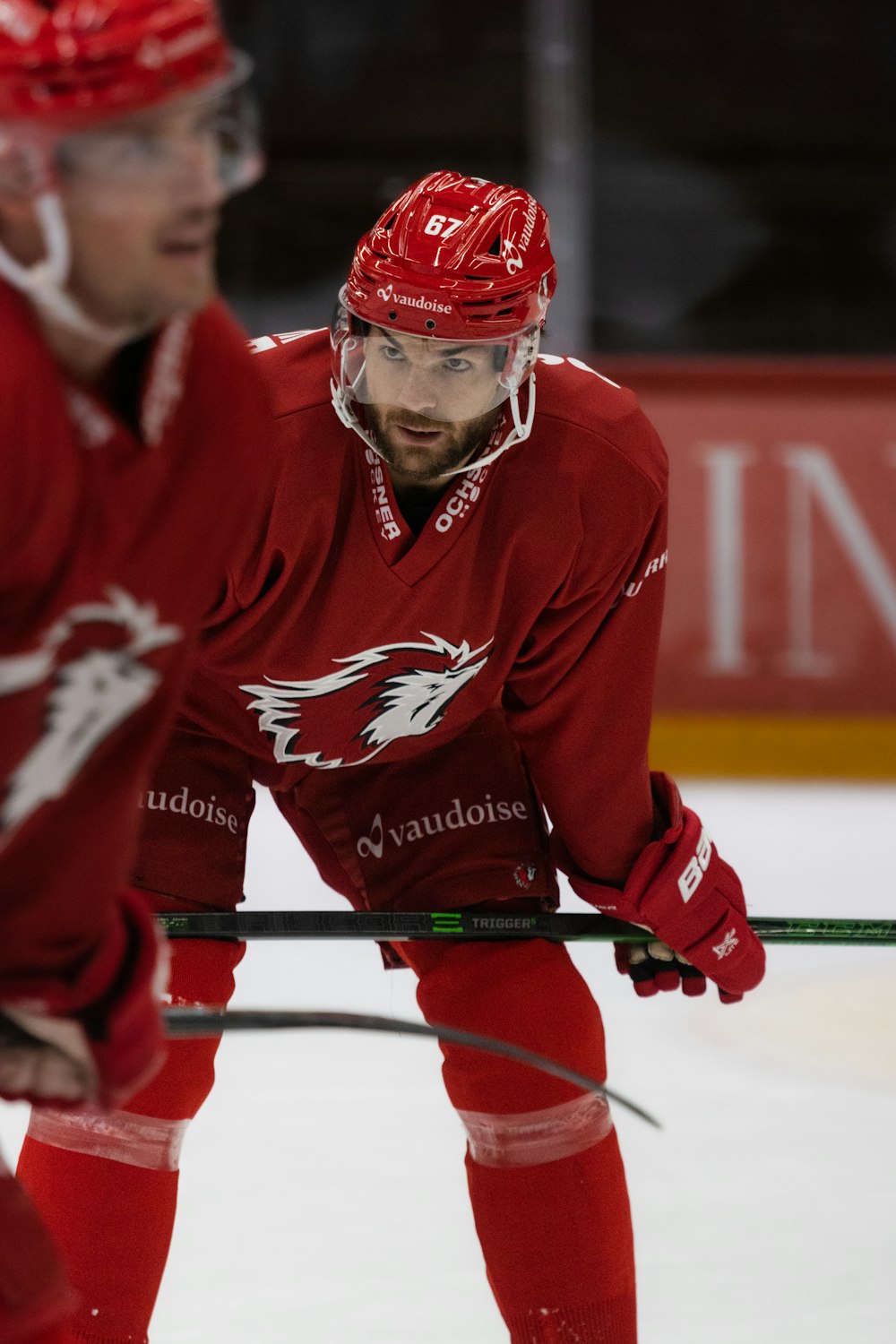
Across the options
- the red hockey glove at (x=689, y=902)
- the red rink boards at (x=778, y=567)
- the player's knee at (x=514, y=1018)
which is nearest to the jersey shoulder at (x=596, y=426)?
the red hockey glove at (x=689, y=902)

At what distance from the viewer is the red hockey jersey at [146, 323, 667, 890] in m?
1.70

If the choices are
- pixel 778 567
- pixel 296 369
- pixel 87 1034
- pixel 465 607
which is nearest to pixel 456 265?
pixel 296 369

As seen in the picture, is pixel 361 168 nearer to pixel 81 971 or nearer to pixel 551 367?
pixel 551 367

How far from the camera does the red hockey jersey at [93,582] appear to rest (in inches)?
38.8

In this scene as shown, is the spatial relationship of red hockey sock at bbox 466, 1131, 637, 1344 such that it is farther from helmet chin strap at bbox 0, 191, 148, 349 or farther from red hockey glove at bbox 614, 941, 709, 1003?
helmet chin strap at bbox 0, 191, 148, 349

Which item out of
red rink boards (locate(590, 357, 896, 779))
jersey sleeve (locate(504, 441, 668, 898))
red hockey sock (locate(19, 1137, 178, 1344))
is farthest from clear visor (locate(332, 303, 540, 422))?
red rink boards (locate(590, 357, 896, 779))

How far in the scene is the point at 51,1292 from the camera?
1.13 m

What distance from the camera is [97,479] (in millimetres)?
1025

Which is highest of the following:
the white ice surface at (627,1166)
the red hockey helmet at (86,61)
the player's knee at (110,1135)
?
the red hockey helmet at (86,61)

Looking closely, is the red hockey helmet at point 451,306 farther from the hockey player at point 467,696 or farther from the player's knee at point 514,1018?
the player's knee at point 514,1018

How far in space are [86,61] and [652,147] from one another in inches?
200

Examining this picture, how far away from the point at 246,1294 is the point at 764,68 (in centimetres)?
479

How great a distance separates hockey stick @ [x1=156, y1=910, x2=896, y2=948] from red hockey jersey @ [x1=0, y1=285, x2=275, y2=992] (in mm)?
561

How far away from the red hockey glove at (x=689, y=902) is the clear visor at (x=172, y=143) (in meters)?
0.94
